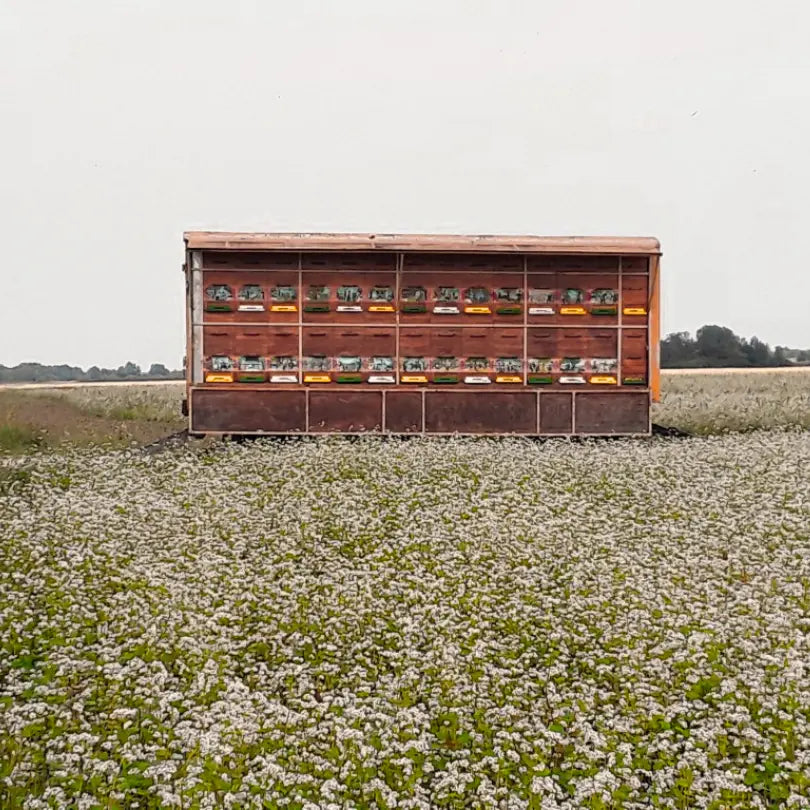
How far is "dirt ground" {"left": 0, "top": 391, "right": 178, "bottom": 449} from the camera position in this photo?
27056mm

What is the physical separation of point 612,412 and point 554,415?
6.37ft

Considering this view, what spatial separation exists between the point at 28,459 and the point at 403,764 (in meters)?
18.6

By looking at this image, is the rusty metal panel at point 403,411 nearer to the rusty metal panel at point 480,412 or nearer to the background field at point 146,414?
the rusty metal panel at point 480,412

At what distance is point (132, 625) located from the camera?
12.0 meters

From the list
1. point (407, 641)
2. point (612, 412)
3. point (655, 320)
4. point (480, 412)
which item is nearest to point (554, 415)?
point (612, 412)

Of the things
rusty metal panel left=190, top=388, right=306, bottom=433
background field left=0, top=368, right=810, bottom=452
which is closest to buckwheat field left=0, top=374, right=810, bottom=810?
rusty metal panel left=190, top=388, right=306, bottom=433

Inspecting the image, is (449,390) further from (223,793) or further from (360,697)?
(223,793)

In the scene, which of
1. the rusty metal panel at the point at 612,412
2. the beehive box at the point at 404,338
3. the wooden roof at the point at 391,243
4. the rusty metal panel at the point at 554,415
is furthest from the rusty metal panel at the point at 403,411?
the rusty metal panel at the point at 612,412

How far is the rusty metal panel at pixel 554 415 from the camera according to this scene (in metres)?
27.4

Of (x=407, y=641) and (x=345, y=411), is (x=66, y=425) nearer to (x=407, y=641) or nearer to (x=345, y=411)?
(x=345, y=411)

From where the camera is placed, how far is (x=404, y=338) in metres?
27.3

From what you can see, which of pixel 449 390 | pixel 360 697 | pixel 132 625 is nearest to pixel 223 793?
pixel 360 697

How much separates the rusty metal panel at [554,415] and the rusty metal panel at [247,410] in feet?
25.0

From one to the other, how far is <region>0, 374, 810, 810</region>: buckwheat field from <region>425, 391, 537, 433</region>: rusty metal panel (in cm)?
668
